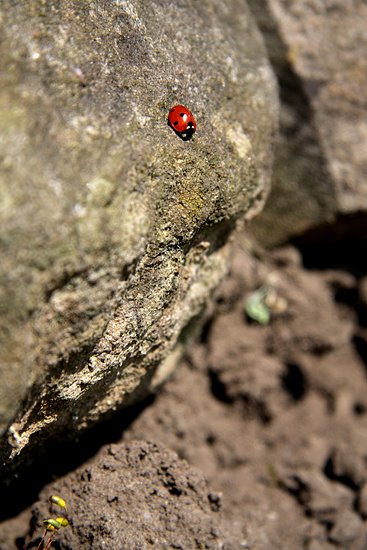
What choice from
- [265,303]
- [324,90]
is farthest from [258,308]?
[324,90]

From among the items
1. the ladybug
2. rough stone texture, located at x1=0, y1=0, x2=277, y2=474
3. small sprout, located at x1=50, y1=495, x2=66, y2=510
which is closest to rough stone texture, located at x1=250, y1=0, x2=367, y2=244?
rough stone texture, located at x1=0, y1=0, x2=277, y2=474

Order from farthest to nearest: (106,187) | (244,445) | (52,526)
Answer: (244,445) < (52,526) < (106,187)

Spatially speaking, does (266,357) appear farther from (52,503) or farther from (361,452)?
(52,503)

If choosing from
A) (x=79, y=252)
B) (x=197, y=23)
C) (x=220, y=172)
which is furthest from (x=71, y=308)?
(x=197, y=23)

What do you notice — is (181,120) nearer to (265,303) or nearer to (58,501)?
(58,501)

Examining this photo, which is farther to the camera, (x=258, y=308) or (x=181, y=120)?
(x=258, y=308)
